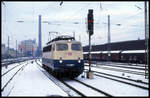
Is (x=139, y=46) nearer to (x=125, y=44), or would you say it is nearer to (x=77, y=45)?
(x=125, y=44)

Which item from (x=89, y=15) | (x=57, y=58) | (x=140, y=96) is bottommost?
(x=140, y=96)

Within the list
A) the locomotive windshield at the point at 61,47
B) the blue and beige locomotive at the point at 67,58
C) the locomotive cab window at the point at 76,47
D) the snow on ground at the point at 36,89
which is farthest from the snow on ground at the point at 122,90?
the locomotive windshield at the point at 61,47

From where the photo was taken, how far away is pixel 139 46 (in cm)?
4538

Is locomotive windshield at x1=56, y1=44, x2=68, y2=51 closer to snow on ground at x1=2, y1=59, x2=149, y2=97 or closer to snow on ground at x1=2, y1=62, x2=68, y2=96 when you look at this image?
snow on ground at x1=2, y1=62, x2=68, y2=96

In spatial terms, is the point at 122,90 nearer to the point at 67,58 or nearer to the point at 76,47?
the point at 67,58

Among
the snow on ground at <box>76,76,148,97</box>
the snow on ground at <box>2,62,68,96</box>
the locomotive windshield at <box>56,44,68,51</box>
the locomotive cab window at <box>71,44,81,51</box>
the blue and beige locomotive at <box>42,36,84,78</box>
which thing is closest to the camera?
the snow on ground at <box>76,76,148,97</box>

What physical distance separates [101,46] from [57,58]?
46.8 m

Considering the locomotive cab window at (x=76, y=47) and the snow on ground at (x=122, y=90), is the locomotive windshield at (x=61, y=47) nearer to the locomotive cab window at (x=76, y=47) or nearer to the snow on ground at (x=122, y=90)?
the locomotive cab window at (x=76, y=47)

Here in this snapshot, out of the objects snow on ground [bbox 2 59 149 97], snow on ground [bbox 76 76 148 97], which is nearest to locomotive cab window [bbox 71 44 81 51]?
snow on ground [bbox 2 59 149 97]

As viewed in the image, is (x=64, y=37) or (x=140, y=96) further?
(x=64, y=37)

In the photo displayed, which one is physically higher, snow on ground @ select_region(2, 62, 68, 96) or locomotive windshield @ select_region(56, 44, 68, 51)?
locomotive windshield @ select_region(56, 44, 68, 51)

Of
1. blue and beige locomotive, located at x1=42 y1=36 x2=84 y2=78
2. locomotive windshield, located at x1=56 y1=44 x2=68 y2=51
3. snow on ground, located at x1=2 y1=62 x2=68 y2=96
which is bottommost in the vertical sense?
snow on ground, located at x1=2 y1=62 x2=68 y2=96

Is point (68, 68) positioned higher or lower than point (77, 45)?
lower

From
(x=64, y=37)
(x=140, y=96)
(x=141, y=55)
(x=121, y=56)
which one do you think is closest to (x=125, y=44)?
(x=121, y=56)
